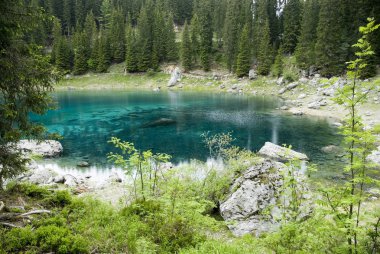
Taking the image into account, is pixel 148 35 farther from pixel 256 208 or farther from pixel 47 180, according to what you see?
pixel 256 208

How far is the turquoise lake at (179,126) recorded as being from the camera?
86.8ft

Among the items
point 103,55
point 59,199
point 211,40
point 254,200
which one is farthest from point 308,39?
point 59,199

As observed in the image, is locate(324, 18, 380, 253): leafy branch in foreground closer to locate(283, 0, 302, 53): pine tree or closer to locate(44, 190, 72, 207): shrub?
locate(44, 190, 72, 207): shrub

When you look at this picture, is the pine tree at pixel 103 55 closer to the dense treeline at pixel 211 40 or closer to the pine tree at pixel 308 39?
the dense treeline at pixel 211 40

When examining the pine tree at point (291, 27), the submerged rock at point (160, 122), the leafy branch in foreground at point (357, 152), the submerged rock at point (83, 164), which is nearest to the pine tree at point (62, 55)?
the submerged rock at point (160, 122)

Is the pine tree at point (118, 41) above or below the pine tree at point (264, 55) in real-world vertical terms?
above

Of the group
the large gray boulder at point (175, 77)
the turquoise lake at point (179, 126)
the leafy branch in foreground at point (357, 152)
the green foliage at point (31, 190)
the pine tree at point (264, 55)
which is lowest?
the turquoise lake at point (179, 126)

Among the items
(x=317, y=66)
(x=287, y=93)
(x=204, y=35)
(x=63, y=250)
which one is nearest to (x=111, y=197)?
(x=63, y=250)

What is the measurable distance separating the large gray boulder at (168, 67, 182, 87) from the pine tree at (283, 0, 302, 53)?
98.9 feet

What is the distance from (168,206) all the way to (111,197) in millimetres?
6935

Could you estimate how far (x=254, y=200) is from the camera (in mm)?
12305

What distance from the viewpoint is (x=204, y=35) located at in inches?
3258

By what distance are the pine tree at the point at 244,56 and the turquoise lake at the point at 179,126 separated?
21.2 metres

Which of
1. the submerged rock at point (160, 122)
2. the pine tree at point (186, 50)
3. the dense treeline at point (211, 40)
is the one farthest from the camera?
the pine tree at point (186, 50)
